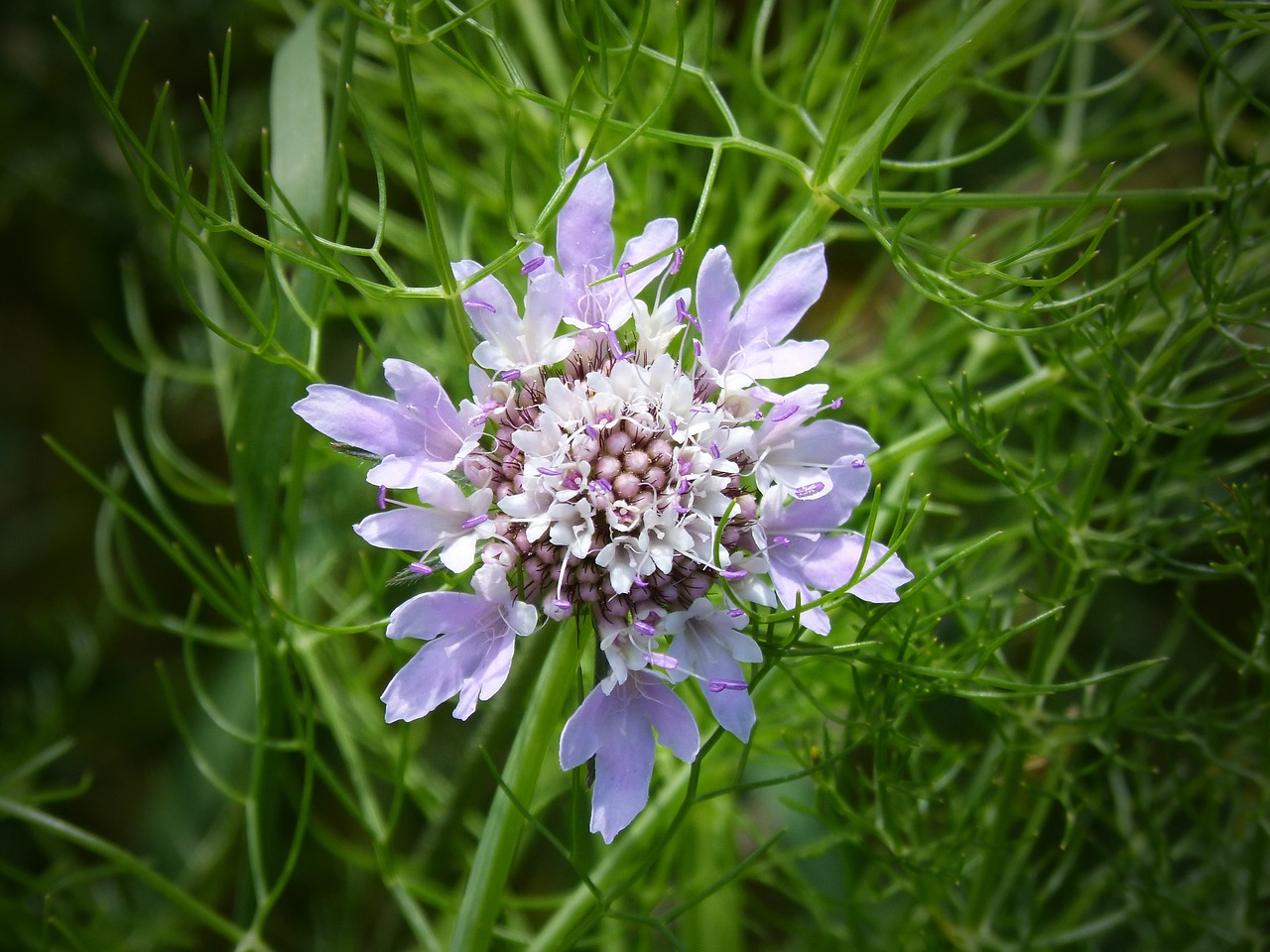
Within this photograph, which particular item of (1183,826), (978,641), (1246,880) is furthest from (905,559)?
(1183,826)

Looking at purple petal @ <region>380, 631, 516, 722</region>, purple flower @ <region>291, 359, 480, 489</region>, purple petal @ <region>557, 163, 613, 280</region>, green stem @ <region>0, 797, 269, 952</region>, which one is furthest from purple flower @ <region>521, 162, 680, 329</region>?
green stem @ <region>0, 797, 269, 952</region>

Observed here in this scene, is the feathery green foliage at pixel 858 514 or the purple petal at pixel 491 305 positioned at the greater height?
the purple petal at pixel 491 305

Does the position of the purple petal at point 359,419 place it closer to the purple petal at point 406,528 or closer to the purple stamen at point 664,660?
the purple petal at point 406,528

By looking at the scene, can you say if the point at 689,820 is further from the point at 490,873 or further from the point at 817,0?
the point at 817,0

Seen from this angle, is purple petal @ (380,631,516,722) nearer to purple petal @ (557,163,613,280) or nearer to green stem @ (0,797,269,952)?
purple petal @ (557,163,613,280)

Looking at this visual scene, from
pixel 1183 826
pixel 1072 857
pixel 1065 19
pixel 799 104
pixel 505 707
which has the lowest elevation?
pixel 1183 826

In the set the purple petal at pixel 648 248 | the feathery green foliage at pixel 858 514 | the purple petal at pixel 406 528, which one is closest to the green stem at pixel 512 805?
the feathery green foliage at pixel 858 514
